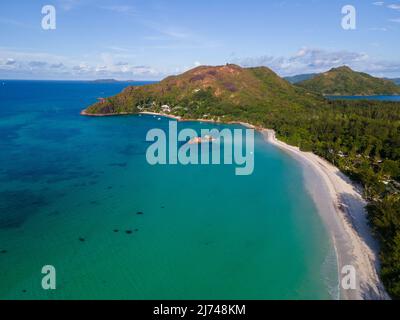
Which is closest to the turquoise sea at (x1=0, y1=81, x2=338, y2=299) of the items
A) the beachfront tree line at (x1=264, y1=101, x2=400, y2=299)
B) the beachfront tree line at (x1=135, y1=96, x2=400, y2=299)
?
the beachfront tree line at (x1=264, y1=101, x2=400, y2=299)

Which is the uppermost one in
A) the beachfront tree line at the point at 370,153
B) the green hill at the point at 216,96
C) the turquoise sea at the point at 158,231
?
the green hill at the point at 216,96

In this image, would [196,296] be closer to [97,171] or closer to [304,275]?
[304,275]

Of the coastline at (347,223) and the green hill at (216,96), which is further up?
the green hill at (216,96)

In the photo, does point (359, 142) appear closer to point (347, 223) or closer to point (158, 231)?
point (347, 223)

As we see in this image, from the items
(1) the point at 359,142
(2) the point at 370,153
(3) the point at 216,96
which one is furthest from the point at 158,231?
(3) the point at 216,96

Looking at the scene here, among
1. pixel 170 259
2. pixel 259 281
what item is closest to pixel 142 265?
pixel 170 259

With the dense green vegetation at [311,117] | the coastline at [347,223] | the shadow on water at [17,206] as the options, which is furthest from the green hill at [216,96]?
the shadow on water at [17,206]

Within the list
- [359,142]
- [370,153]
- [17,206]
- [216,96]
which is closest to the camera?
[17,206]

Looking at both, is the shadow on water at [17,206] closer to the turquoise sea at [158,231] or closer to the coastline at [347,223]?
the turquoise sea at [158,231]
